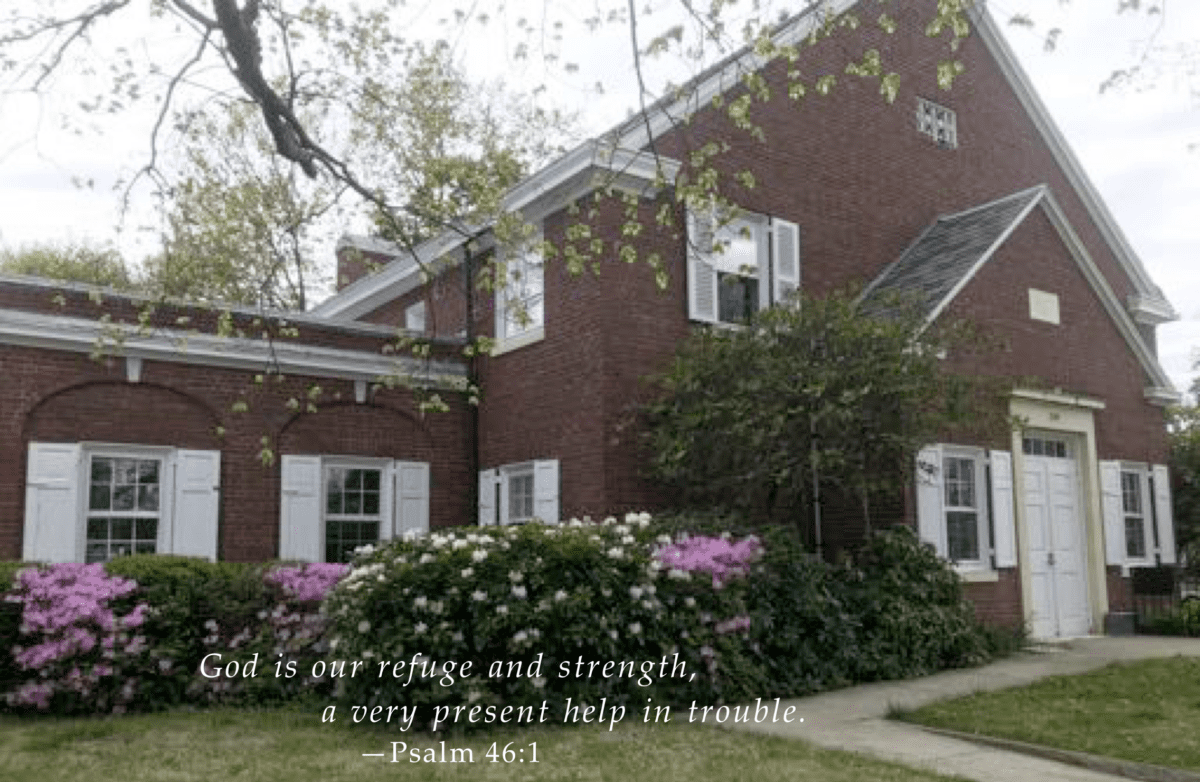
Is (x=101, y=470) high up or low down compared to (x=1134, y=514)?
up

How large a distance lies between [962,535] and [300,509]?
8150 mm

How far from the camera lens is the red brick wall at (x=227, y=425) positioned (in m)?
12.1

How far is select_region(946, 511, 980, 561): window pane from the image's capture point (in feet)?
43.2

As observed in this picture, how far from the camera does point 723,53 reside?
707 cm

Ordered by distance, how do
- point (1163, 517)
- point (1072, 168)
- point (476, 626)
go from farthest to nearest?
point (1072, 168) < point (1163, 517) < point (476, 626)

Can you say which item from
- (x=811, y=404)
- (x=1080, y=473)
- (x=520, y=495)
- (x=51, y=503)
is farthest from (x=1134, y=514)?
(x=51, y=503)

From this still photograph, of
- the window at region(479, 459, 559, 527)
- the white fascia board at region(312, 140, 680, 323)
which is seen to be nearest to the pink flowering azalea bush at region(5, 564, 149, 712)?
the white fascia board at region(312, 140, 680, 323)

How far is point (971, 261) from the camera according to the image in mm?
13805

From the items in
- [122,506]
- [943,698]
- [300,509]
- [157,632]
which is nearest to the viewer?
[943,698]

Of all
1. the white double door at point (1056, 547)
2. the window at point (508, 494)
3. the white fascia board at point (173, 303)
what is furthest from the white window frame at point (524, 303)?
the white double door at point (1056, 547)

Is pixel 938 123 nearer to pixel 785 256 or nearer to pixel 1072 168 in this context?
pixel 1072 168

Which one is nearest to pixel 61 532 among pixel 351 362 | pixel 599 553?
pixel 351 362

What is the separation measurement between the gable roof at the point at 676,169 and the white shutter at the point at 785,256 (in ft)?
6.31

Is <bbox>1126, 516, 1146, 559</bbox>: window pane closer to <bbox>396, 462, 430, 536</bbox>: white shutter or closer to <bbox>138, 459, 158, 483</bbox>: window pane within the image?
<bbox>396, 462, 430, 536</bbox>: white shutter
